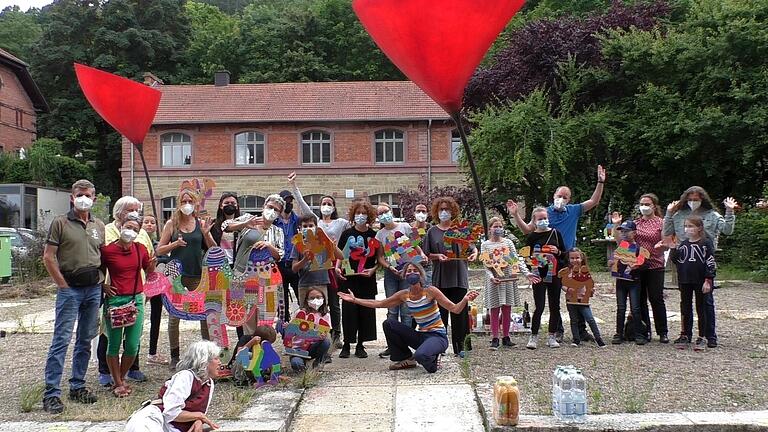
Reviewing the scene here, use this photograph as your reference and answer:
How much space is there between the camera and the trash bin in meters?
16.1

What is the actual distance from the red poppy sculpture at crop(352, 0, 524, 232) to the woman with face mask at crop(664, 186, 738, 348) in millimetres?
3073

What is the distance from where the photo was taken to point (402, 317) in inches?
300

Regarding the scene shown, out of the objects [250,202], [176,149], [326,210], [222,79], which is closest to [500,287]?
[326,210]

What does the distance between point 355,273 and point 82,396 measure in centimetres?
296

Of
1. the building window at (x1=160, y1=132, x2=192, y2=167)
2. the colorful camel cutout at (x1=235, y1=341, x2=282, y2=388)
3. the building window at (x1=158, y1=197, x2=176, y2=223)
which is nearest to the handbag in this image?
the colorful camel cutout at (x1=235, y1=341, x2=282, y2=388)

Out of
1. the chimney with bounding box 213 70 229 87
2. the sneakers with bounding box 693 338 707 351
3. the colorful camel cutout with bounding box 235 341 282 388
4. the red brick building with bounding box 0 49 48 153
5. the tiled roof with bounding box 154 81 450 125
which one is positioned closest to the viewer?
the colorful camel cutout with bounding box 235 341 282 388

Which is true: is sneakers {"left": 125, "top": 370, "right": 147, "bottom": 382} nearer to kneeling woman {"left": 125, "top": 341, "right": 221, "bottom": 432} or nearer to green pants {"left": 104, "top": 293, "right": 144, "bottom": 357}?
green pants {"left": 104, "top": 293, "right": 144, "bottom": 357}

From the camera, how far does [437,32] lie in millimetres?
6738

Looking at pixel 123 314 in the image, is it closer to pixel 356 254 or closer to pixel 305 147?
pixel 356 254

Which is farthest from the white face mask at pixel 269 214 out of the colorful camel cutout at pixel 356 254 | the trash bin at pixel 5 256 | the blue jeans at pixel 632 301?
the trash bin at pixel 5 256

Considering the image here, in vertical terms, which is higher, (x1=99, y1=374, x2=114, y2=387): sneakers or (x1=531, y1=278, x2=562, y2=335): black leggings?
(x1=531, y1=278, x2=562, y2=335): black leggings

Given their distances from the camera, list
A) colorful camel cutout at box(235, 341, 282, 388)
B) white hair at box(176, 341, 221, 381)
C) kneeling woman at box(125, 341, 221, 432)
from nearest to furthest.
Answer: kneeling woman at box(125, 341, 221, 432) → white hair at box(176, 341, 221, 381) → colorful camel cutout at box(235, 341, 282, 388)

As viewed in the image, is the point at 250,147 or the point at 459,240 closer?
the point at 459,240

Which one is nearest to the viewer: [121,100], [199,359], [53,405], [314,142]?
[199,359]
